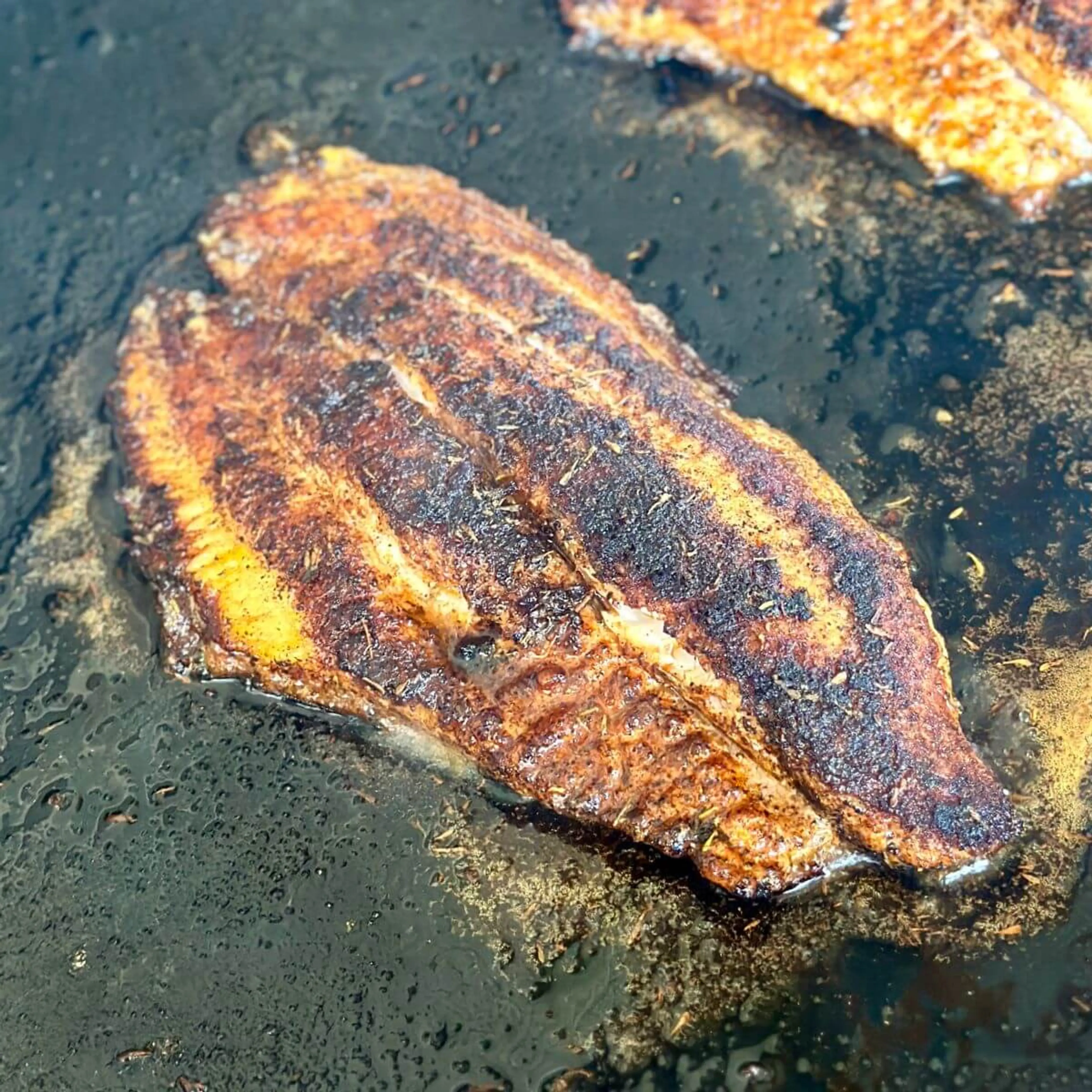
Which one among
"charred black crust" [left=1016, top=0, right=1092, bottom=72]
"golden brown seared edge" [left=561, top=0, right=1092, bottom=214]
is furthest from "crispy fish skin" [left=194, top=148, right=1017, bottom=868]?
"charred black crust" [left=1016, top=0, right=1092, bottom=72]

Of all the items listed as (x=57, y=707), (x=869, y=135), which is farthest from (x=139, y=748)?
(x=869, y=135)

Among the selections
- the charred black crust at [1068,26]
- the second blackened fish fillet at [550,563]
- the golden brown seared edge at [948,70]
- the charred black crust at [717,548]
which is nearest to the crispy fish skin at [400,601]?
the second blackened fish fillet at [550,563]

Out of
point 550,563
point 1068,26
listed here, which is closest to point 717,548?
point 550,563

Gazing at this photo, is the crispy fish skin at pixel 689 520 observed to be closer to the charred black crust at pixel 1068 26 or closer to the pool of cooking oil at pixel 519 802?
the pool of cooking oil at pixel 519 802

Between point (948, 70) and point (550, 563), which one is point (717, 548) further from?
point (948, 70)

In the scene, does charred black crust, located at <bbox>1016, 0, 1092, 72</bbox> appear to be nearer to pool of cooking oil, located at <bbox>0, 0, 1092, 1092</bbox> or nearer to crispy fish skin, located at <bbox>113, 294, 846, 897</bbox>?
pool of cooking oil, located at <bbox>0, 0, 1092, 1092</bbox>

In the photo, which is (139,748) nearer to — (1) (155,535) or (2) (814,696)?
(1) (155,535)

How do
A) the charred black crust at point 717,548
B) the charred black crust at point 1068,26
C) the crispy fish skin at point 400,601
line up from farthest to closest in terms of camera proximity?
the charred black crust at point 1068,26 → the crispy fish skin at point 400,601 → the charred black crust at point 717,548
